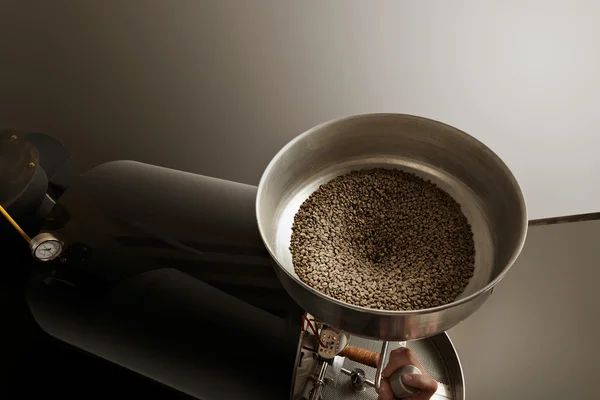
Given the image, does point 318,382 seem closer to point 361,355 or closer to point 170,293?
point 361,355

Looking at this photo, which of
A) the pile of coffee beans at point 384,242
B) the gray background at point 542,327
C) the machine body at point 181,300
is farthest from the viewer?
the gray background at point 542,327

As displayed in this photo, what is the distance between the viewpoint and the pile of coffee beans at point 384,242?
0.64 m

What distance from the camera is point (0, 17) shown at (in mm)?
1328

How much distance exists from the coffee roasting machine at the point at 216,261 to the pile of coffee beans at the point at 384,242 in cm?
2

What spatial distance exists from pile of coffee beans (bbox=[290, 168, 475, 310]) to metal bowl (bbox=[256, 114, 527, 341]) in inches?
0.7

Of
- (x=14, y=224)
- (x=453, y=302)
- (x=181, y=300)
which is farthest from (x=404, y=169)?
(x=14, y=224)

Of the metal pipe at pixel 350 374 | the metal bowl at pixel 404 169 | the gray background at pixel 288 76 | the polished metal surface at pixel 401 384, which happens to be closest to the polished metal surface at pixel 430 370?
the metal pipe at pixel 350 374

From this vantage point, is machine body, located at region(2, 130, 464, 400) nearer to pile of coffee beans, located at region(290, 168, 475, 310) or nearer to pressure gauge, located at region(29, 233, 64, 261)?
pressure gauge, located at region(29, 233, 64, 261)

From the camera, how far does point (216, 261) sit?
82cm

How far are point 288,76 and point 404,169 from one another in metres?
0.58

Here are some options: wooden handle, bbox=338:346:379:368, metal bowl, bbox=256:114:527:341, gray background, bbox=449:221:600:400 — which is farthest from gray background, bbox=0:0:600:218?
wooden handle, bbox=338:346:379:368

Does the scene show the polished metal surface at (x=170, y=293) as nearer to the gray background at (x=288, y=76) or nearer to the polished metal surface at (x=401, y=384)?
the polished metal surface at (x=401, y=384)

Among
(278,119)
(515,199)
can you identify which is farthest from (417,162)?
(278,119)

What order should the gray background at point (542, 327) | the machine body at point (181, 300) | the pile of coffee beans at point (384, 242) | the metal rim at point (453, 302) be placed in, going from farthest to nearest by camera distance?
the gray background at point (542, 327)
the machine body at point (181, 300)
the pile of coffee beans at point (384, 242)
the metal rim at point (453, 302)
